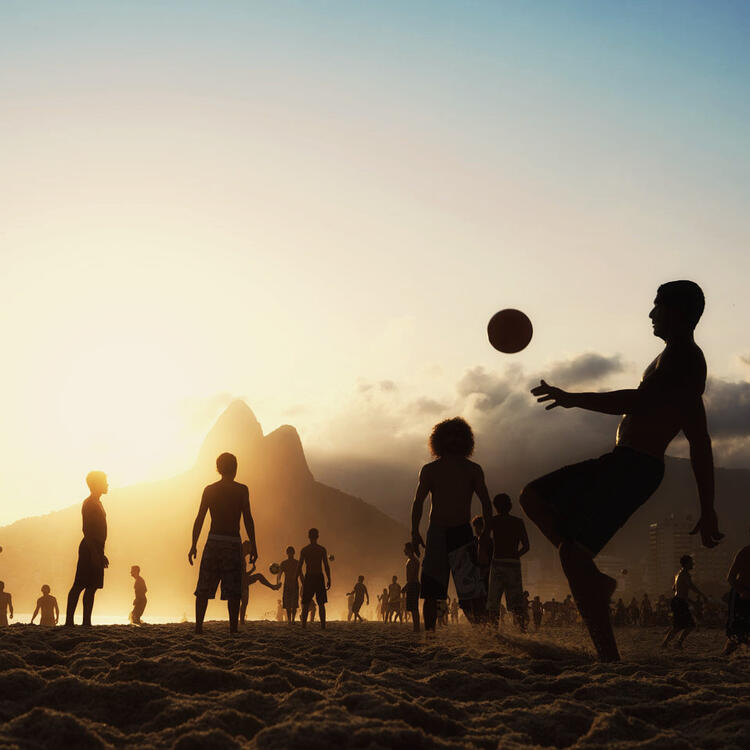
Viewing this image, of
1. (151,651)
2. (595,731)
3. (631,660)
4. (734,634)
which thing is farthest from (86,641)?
(734,634)

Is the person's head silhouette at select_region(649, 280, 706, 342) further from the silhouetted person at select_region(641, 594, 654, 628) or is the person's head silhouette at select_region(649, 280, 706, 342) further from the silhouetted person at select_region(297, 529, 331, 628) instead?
the silhouetted person at select_region(641, 594, 654, 628)

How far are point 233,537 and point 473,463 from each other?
8.97 ft

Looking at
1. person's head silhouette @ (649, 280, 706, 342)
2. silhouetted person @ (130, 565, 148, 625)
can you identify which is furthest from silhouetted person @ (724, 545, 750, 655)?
silhouetted person @ (130, 565, 148, 625)

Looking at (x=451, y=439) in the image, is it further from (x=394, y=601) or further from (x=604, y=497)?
(x=394, y=601)

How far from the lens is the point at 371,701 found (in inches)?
148

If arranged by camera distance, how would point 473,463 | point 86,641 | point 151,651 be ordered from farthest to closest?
point 473,463 → point 86,641 → point 151,651

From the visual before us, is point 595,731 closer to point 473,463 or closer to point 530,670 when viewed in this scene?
point 530,670

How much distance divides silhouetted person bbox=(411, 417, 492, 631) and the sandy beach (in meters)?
2.05

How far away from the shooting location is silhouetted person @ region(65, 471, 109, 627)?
1027 cm

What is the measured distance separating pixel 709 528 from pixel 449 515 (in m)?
3.01

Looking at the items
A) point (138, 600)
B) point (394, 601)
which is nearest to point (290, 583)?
point (138, 600)

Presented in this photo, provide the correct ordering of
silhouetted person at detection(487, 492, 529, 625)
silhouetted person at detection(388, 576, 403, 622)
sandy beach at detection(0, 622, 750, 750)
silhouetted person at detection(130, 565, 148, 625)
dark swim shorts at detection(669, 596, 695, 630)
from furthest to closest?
silhouetted person at detection(388, 576, 403, 622) < silhouetted person at detection(130, 565, 148, 625) < dark swim shorts at detection(669, 596, 695, 630) < silhouetted person at detection(487, 492, 529, 625) < sandy beach at detection(0, 622, 750, 750)

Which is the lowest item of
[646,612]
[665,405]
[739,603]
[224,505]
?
[646,612]

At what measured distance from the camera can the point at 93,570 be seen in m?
10.3
